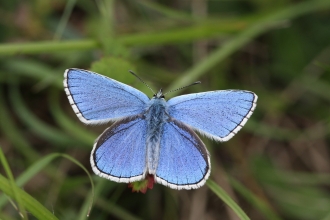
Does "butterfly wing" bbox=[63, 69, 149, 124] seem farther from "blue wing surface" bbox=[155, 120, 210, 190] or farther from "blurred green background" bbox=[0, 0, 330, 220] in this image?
"blurred green background" bbox=[0, 0, 330, 220]

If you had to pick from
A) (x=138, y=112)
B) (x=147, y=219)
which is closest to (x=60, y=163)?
(x=147, y=219)

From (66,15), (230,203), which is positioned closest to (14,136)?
(66,15)

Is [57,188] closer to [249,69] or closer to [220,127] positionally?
[220,127]

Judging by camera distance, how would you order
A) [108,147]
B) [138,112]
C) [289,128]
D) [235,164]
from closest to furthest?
[108,147] < [138,112] < [235,164] < [289,128]

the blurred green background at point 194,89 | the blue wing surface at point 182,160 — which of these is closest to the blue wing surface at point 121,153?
the blue wing surface at point 182,160

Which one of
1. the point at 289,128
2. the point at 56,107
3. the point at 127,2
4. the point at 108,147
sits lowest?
the point at 108,147

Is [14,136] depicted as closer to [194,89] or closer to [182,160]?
[194,89]

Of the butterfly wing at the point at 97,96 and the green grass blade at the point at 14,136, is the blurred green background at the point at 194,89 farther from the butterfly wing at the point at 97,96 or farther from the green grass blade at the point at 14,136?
the butterfly wing at the point at 97,96
